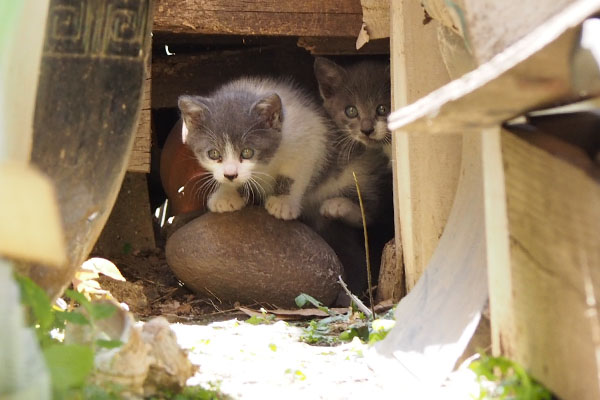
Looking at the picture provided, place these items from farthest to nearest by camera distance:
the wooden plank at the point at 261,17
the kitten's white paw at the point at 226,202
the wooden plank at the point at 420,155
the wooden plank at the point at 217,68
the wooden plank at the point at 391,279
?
the wooden plank at the point at 217,68 → the kitten's white paw at the point at 226,202 → the wooden plank at the point at 261,17 → the wooden plank at the point at 391,279 → the wooden plank at the point at 420,155

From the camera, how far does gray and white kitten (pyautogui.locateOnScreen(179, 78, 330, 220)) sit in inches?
179

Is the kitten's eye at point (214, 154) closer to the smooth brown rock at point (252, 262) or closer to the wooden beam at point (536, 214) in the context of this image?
the smooth brown rock at point (252, 262)

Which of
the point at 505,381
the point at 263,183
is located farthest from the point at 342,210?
the point at 505,381

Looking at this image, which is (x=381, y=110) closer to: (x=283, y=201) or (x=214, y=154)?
(x=283, y=201)

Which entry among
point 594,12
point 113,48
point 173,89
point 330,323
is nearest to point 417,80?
point 330,323

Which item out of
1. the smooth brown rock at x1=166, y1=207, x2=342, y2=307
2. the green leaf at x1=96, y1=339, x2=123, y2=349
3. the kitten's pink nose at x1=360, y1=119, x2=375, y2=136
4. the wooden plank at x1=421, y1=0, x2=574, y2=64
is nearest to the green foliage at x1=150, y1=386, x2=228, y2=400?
the green leaf at x1=96, y1=339, x2=123, y2=349

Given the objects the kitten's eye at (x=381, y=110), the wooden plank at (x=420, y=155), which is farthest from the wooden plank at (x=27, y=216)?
the kitten's eye at (x=381, y=110)

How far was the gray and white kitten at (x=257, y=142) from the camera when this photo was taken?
179 inches

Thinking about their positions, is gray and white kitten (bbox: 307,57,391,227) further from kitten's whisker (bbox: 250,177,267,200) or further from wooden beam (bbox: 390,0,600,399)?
wooden beam (bbox: 390,0,600,399)

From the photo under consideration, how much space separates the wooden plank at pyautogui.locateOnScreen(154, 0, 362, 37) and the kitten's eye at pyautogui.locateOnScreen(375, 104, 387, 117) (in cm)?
80

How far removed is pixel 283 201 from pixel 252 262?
1.60 feet

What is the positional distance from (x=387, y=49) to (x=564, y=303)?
375 cm

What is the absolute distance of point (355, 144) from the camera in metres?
5.14

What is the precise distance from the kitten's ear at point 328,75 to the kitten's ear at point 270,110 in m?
0.54
